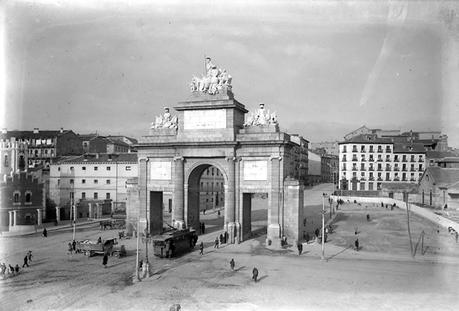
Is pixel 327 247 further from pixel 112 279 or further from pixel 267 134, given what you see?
pixel 112 279

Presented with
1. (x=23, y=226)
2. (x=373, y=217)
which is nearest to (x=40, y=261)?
(x=23, y=226)

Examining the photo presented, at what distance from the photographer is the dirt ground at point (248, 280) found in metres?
21.4

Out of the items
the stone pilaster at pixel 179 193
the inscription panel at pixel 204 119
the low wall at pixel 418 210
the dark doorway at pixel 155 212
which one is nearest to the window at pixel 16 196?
the dark doorway at pixel 155 212

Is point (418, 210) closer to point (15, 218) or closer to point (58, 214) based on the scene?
point (58, 214)

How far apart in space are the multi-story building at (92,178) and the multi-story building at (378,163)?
50341mm

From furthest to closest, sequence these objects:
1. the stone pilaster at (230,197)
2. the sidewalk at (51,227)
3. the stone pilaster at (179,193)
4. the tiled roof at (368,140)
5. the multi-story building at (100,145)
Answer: the tiled roof at (368,140)
the multi-story building at (100,145)
the sidewalk at (51,227)
the stone pilaster at (179,193)
the stone pilaster at (230,197)

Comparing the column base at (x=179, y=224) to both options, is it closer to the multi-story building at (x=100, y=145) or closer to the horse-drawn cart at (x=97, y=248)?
the horse-drawn cart at (x=97, y=248)

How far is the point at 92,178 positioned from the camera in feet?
221

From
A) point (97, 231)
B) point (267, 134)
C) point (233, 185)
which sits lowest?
point (97, 231)

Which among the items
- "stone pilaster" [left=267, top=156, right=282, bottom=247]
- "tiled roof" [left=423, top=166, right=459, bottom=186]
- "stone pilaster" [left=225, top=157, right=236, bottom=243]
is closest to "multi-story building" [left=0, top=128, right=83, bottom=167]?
"stone pilaster" [left=225, top=157, right=236, bottom=243]

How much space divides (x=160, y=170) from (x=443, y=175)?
4562cm

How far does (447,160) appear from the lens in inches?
2810

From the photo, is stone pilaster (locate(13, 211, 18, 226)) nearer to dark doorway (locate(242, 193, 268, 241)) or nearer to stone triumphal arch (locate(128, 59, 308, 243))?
stone triumphal arch (locate(128, 59, 308, 243))

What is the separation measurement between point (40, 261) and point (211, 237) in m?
16.9
